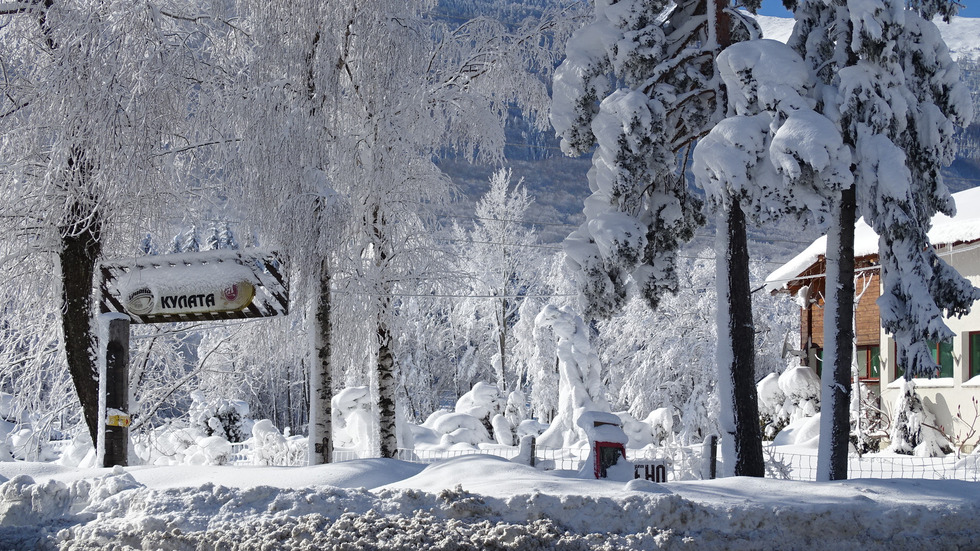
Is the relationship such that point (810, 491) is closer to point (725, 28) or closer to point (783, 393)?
point (725, 28)

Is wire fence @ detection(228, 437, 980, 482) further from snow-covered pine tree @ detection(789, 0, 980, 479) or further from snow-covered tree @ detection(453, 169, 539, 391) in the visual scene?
snow-covered tree @ detection(453, 169, 539, 391)

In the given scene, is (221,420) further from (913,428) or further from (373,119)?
(913,428)

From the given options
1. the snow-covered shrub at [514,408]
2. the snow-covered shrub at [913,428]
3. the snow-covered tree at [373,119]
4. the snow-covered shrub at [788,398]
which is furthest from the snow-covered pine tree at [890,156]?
the snow-covered shrub at [514,408]

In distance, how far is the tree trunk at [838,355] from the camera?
1102cm

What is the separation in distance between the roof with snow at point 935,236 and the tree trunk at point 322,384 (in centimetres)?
951

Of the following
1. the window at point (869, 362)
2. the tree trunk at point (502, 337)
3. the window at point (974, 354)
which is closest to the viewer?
the window at point (974, 354)

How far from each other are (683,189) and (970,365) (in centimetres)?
1156

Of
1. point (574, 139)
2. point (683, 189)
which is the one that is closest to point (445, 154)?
point (574, 139)

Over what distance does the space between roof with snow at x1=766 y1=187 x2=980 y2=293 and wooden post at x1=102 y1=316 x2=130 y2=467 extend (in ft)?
40.7

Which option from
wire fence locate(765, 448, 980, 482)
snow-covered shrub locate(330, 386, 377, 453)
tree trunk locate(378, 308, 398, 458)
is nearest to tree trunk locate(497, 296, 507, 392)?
snow-covered shrub locate(330, 386, 377, 453)

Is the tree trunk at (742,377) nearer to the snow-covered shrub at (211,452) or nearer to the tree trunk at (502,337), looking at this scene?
the snow-covered shrub at (211,452)

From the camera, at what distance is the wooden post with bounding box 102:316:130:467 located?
9930mm

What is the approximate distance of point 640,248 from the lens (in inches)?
470

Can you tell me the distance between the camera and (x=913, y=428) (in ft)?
69.2
